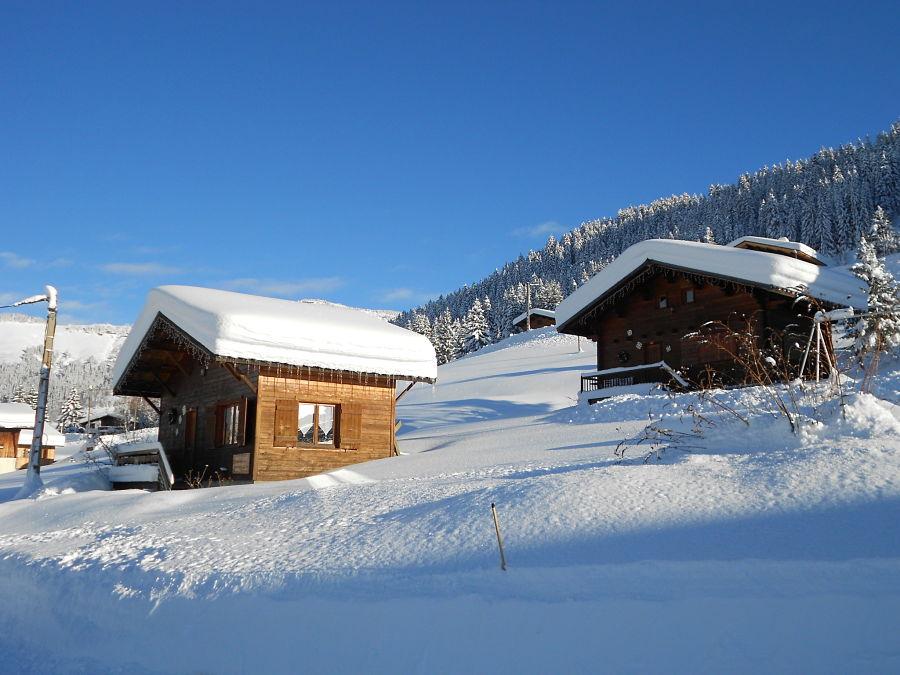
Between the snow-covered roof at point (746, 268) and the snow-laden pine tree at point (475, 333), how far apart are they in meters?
59.6

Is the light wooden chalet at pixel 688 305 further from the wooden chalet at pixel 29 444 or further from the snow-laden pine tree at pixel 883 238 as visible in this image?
the snow-laden pine tree at pixel 883 238

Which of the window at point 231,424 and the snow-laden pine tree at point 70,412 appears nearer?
the window at point 231,424

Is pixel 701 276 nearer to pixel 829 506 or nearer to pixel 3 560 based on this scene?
pixel 829 506

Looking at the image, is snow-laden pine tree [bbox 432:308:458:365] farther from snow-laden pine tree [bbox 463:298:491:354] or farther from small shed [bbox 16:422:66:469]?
small shed [bbox 16:422:66:469]

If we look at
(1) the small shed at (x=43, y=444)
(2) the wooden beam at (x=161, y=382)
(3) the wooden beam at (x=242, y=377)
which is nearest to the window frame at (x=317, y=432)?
(3) the wooden beam at (x=242, y=377)

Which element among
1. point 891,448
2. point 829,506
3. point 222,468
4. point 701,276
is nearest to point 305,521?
point 829,506

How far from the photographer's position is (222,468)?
17844 millimetres

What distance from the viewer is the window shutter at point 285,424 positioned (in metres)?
16.5

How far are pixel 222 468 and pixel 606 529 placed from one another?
13.9m

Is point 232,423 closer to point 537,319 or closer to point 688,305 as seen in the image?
point 688,305

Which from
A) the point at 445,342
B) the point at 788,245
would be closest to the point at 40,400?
the point at 788,245

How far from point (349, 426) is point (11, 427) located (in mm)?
30649

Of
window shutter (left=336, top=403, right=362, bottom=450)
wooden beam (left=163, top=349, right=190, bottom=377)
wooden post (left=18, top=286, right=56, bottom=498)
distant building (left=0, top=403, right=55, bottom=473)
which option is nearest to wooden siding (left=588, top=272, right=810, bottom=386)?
window shutter (left=336, top=403, right=362, bottom=450)

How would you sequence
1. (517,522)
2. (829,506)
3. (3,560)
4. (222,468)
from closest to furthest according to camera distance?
1. (829,506)
2. (517,522)
3. (3,560)
4. (222,468)
